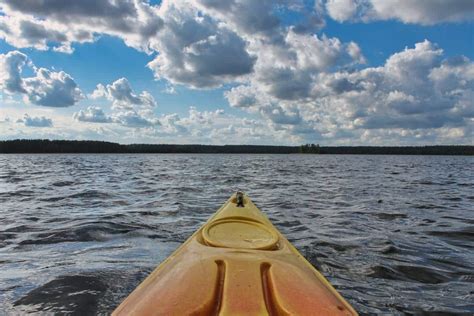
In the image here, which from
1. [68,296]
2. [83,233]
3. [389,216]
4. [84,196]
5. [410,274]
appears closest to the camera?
[68,296]

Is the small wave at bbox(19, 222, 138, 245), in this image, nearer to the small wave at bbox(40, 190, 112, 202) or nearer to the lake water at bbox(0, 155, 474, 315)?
the lake water at bbox(0, 155, 474, 315)

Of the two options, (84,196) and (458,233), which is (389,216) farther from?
(84,196)

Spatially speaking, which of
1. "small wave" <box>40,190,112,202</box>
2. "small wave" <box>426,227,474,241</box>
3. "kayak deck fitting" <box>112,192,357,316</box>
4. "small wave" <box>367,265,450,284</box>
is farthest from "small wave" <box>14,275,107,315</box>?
"small wave" <box>40,190,112,202</box>

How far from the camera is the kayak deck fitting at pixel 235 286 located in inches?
88.8

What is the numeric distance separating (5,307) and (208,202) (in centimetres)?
815

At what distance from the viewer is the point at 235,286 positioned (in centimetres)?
251

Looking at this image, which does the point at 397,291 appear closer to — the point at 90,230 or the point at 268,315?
A: the point at 268,315

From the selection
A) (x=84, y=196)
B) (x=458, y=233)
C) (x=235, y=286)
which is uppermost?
(x=235, y=286)

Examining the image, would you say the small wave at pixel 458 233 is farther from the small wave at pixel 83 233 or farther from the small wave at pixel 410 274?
the small wave at pixel 83 233

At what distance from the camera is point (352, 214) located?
9586mm

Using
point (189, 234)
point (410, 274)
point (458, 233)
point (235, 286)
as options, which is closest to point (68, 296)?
point (235, 286)

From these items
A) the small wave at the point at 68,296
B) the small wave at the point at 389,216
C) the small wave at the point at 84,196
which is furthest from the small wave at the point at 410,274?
the small wave at the point at 84,196

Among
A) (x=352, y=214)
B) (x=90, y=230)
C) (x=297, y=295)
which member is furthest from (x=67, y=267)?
(x=352, y=214)

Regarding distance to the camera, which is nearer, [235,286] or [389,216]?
[235,286]
